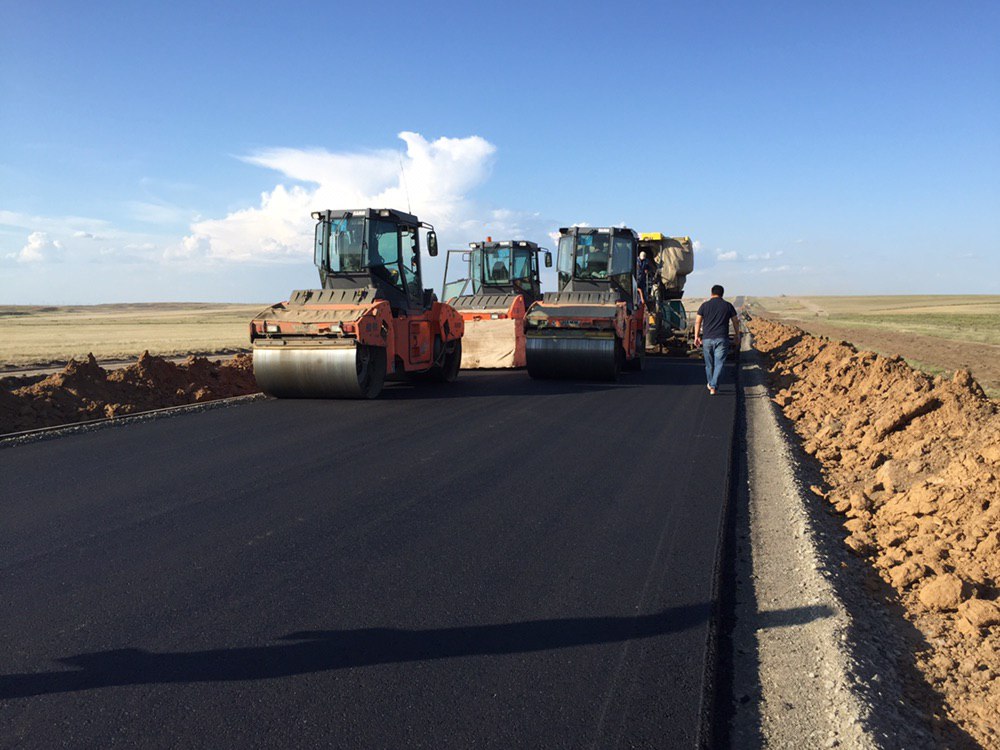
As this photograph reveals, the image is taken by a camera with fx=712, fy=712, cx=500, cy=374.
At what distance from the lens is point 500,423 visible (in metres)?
8.94

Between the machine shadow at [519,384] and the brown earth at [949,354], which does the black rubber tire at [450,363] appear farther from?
the brown earth at [949,354]

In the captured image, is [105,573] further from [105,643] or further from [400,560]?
[400,560]

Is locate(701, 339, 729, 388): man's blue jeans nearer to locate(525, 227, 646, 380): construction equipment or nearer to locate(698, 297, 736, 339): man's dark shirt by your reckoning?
locate(698, 297, 736, 339): man's dark shirt

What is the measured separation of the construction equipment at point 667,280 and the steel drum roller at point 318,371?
11.5 metres

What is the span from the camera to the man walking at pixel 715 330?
1154cm

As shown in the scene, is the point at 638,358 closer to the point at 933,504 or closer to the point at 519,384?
the point at 519,384

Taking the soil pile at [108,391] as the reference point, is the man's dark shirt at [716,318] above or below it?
above

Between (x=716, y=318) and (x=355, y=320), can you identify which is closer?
(x=355, y=320)

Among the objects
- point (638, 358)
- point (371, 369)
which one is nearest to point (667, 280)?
point (638, 358)

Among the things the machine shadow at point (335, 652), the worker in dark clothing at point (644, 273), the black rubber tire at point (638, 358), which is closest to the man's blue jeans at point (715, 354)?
the black rubber tire at point (638, 358)

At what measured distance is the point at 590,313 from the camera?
13.6 metres

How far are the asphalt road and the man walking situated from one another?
13.9 feet

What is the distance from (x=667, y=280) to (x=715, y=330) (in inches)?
403

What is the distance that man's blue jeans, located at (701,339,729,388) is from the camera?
37.5ft
